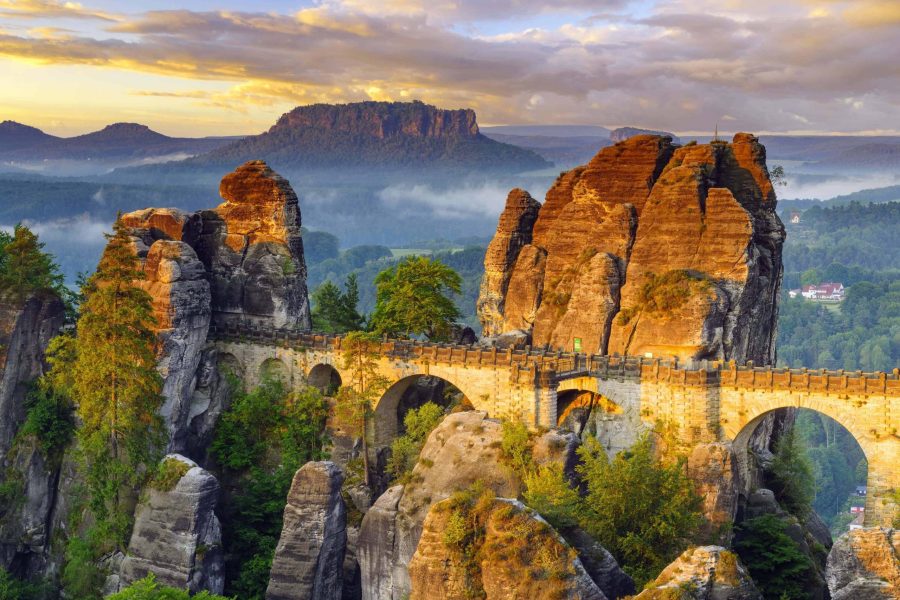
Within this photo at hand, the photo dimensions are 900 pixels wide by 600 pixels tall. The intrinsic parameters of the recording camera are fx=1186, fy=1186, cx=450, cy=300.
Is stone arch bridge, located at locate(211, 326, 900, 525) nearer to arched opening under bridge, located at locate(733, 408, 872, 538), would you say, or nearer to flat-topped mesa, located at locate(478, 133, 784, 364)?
flat-topped mesa, located at locate(478, 133, 784, 364)

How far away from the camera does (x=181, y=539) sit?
49031mm

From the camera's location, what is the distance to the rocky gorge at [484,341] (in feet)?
155

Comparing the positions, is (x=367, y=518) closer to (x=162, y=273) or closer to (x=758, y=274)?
(x=162, y=273)

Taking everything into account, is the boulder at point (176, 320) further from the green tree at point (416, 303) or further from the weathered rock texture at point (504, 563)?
the weathered rock texture at point (504, 563)

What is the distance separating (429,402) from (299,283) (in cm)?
1166

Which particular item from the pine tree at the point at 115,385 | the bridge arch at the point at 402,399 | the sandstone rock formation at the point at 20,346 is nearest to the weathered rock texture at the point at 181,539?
the pine tree at the point at 115,385

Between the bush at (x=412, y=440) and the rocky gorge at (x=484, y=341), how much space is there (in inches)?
75.3

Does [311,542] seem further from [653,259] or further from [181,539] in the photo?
[653,259]

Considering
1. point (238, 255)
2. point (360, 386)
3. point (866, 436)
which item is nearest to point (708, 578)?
point (866, 436)

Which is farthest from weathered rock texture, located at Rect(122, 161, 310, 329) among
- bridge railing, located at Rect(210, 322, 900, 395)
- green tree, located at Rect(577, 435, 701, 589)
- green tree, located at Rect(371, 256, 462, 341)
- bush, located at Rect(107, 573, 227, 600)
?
bush, located at Rect(107, 573, 227, 600)

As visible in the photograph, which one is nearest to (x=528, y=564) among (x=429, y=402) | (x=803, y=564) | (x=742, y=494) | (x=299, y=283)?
(x=803, y=564)

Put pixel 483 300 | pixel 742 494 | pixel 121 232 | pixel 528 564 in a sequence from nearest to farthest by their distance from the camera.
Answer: pixel 528 564 → pixel 742 494 → pixel 121 232 → pixel 483 300

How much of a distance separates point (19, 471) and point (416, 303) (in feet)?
69.7

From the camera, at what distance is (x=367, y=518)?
48531 mm
